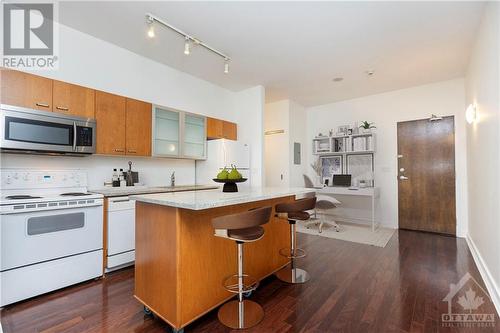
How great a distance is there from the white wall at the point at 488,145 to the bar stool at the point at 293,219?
1558 mm

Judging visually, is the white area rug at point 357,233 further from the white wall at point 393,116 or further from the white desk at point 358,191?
the white wall at point 393,116

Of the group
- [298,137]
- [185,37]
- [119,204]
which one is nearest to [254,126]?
[298,137]

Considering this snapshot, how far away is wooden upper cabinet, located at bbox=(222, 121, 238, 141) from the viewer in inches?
168

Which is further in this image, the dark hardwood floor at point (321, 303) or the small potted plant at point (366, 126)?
the small potted plant at point (366, 126)

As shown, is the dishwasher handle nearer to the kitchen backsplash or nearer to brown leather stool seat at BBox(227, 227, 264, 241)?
the kitchen backsplash

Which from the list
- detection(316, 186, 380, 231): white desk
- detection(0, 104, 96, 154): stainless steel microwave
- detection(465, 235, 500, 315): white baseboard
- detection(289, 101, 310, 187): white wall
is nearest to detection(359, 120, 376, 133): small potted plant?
detection(316, 186, 380, 231): white desk

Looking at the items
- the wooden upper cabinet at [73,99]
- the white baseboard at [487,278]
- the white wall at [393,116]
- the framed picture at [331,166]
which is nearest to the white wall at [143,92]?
the wooden upper cabinet at [73,99]

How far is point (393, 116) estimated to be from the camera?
15.2 ft

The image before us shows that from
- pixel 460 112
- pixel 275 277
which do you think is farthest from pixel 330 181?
pixel 275 277

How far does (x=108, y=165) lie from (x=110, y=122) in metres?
0.59

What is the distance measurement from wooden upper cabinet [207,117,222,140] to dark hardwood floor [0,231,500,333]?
7.76 ft

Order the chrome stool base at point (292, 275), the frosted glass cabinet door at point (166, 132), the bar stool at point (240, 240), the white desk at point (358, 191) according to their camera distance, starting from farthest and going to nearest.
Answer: the white desk at point (358, 191), the frosted glass cabinet door at point (166, 132), the chrome stool base at point (292, 275), the bar stool at point (240, 240)

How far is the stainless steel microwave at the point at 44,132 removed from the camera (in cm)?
207

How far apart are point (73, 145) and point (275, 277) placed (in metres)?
2.59
